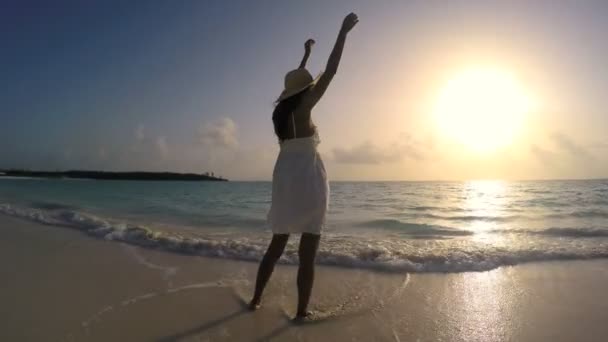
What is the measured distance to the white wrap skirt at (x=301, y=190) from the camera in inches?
118

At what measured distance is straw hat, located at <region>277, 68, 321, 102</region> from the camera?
2963 mm

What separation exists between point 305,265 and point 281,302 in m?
0.67

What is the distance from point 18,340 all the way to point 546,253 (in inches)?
236

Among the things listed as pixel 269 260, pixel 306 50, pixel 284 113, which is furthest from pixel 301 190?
pixel 306 50

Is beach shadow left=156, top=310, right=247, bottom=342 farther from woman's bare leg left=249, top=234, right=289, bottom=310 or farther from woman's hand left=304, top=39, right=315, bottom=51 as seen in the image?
woman's hand left=304, top=39, right=315, bottom=51

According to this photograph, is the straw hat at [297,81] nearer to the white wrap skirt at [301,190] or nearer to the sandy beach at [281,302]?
the white wrap skirt at [301,190]

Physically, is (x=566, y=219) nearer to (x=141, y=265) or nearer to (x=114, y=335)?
(x=141, y=265)

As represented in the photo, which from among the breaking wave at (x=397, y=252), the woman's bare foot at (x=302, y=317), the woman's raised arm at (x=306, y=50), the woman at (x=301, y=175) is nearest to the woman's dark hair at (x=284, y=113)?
the woman at (x=301, y=175)

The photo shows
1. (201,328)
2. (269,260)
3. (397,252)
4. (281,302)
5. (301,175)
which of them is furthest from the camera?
(397,252)

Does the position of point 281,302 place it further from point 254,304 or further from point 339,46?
point 339,46

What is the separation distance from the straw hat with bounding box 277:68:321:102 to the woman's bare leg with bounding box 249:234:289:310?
1160mm

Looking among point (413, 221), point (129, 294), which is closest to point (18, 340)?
point (129, 294)

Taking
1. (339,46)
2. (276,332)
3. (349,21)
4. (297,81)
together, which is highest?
(349,21)

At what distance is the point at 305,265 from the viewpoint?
310 centimetres
